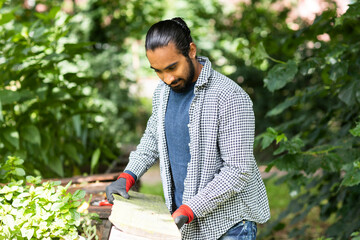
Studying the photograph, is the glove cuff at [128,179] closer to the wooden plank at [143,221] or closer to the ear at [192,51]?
the wooden plank at [143,221]

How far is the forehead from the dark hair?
0.01 m

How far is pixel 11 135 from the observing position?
A: 303 centimetres

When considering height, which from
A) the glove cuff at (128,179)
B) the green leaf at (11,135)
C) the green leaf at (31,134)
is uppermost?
the glove cuff at (128,179)

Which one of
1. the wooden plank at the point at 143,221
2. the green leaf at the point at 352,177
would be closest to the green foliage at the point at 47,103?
the wooden plank at the point at 143,221

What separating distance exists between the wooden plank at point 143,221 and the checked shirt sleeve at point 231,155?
0.15 m

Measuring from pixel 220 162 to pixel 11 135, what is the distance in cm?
177

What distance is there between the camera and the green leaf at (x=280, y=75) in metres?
2.61

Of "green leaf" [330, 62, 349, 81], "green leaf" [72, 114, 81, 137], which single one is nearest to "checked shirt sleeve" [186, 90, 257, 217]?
"green leaf" [330, 62, 349, 81]

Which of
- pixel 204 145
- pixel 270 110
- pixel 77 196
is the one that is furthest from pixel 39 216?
pixel 270 110

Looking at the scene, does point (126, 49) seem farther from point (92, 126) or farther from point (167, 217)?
point (167, 217)

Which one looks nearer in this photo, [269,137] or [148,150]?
[148,150]

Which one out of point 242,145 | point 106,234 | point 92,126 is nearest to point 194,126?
point 242,145

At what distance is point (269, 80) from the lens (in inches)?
105

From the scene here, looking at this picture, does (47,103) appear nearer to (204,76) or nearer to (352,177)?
(204,76)
